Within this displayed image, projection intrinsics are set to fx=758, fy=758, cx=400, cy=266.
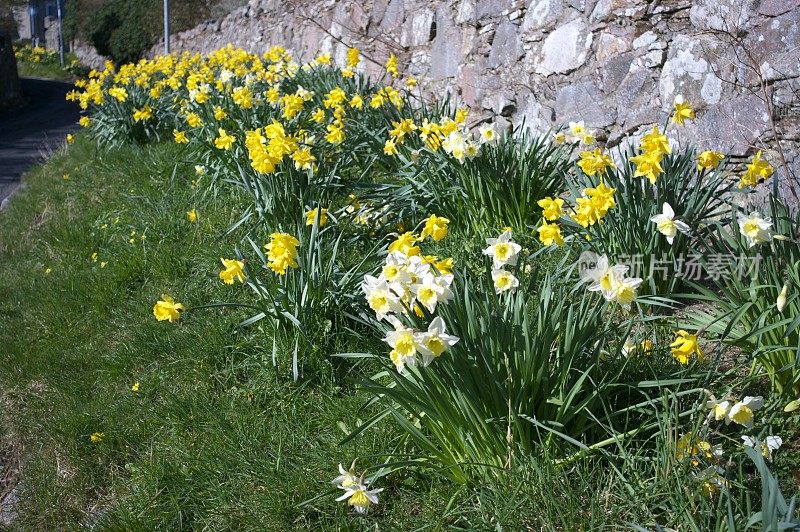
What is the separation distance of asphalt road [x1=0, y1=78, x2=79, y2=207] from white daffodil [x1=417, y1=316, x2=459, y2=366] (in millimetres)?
6611

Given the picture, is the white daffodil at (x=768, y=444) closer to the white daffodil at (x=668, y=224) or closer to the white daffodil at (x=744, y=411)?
the white daffodil at (x=744, y=411)

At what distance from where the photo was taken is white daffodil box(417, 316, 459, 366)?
1.94 metres

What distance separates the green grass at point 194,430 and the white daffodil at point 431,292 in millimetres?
524

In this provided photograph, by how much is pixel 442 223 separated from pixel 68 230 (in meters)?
3.62

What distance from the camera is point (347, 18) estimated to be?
817 cm

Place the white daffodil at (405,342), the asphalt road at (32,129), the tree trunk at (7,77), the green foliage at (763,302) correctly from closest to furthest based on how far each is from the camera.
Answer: the white daffodil at (405,342) < the green foliage at (763,302) < the asphalt road at (32,129) < the tree trunk at (7,77)

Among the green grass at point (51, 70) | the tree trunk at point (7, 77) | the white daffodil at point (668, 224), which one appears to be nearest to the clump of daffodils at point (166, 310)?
the white daffodil at point (668, 224)

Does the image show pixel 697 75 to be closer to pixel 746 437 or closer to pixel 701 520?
pixel 746 437

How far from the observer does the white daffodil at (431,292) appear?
2037 millimetres

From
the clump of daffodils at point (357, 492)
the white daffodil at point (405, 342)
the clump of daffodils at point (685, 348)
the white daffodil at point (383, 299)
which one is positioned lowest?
the clump of daffodils at point (357, 492)

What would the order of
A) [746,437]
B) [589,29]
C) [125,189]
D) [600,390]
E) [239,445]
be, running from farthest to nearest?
[125,189] < [589,29] < [239,445] < [600,390] < [746,437]

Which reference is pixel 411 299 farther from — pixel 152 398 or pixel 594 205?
pixel 152 398

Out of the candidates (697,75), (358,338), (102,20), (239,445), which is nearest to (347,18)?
(697,75)

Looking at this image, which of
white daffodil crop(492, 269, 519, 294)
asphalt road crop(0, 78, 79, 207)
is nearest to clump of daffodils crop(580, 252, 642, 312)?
white daffodil crop(492, 269, 519, 294)
